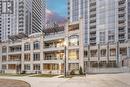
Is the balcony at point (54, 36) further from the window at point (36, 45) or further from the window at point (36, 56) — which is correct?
the window at point (36, 56)

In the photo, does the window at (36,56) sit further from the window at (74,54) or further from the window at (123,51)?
the window at (123,51)

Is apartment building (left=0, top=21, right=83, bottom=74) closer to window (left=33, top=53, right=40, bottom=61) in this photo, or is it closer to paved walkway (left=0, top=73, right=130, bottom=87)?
window (left=33, top=53, right=40, bottom=61)

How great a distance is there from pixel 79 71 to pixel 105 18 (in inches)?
2267

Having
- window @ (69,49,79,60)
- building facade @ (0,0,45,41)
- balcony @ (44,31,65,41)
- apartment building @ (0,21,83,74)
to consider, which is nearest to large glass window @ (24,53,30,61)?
apartment building @ (0,21,83,74)

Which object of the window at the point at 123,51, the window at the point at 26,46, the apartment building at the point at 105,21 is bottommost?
the window at the point at 123,51

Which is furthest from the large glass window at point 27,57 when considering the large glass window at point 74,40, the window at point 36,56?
the large glass window at point 74,40

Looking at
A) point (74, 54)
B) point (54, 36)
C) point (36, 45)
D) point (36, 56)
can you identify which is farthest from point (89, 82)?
point (36, 45)

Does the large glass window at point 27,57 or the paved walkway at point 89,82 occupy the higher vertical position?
the large glass window at point 27,57

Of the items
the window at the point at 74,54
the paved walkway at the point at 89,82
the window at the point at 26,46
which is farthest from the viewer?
the window at the point at 26,46

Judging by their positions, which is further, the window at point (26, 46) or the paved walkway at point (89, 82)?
the window at point (26, 46)

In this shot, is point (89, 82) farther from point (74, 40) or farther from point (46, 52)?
point (46, 52)

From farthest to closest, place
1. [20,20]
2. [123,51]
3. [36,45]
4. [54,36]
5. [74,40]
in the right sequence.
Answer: [20,20] → [123,51] → [36,45] → [54,36] → [74,40]

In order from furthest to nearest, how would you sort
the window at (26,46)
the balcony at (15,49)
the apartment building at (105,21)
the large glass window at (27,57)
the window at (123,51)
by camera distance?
the apartment building at (105,21)
the window at (123,51)
the balcony at (15,49)
the window at (26,46)
the large glass window at (27,57)

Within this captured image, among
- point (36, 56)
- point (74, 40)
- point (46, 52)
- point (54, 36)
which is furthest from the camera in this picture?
point (36, 56)
